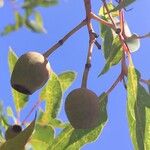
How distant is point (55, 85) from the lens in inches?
66.4

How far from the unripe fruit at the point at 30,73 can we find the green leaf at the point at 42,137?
0.73 ft

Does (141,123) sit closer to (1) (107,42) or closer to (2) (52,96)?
(2) (52,96)

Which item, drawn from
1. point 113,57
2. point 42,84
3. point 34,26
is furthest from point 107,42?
point 34,26

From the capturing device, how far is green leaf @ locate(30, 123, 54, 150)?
1.71m

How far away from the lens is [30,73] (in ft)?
4.92

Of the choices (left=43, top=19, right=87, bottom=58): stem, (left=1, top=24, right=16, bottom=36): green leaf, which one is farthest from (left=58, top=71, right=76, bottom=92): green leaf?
(left=1, top=24, right=16, bottom=36): green leaf

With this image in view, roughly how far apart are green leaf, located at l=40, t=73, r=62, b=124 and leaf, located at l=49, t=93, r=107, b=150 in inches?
3.3

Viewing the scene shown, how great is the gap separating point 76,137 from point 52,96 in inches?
5.5

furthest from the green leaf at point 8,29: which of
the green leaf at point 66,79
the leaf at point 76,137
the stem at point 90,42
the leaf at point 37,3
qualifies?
the green leaf at point 66,79

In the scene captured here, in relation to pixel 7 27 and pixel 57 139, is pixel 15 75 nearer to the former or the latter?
pixel 7 27

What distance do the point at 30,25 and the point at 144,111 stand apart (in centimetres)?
44

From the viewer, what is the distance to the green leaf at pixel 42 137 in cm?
171

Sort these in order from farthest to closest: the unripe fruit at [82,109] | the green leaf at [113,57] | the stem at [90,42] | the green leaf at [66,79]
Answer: the green leaf at [66,79]
the green leaf at [113,57]
the stem at [90,42]
the unripe fruit at [82,109]

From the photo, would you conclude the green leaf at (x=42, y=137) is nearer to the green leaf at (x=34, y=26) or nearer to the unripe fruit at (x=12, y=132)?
the unripe fruit at (x=12, y=132)
